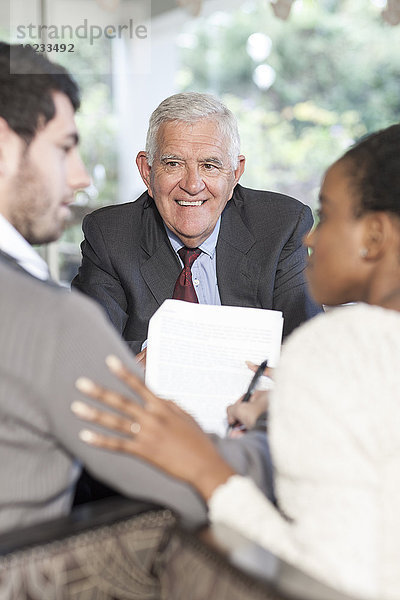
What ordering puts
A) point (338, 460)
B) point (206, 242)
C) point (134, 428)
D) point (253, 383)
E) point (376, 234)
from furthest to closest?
point (206, 242) → point (253, 383) → point (376, 234) → point (134, 428) → point (338, 460)

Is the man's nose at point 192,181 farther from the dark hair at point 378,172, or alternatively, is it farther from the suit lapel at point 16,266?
the suit lapel at point 16,266

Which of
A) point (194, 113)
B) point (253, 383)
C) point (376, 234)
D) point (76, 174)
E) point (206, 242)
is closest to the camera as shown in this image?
point (376, 234)

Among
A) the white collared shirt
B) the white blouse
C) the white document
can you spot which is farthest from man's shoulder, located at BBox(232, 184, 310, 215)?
the white blouse

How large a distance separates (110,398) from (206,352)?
575 mm

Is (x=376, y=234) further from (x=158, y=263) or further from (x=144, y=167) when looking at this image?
(x=144, y=167)

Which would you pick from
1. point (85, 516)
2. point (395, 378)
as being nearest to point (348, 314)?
point (395, 378)

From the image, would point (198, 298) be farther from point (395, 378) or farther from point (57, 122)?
point (395, 378)

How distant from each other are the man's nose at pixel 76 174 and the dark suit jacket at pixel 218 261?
824 millimetres

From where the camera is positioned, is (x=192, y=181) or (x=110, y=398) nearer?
(x=110, y=398)

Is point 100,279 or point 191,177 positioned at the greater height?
point 191,177

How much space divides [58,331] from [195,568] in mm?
311

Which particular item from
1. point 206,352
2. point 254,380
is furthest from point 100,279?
point 254,380

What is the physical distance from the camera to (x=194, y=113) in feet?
6.36

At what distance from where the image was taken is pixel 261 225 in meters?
2.06
